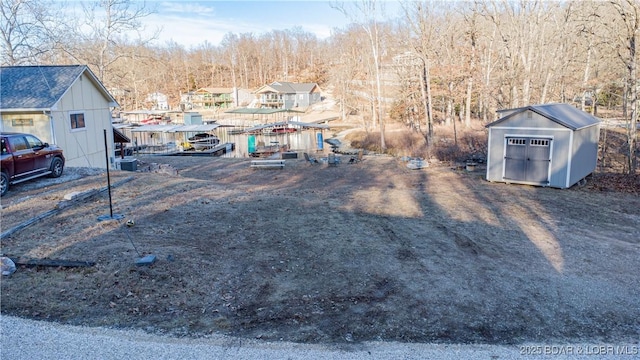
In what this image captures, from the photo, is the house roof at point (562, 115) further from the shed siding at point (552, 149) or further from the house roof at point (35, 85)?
the house roof at point (35, 85)

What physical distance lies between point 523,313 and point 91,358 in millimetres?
5432

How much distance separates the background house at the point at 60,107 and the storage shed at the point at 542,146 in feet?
55.0

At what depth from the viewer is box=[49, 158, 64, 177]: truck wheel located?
13586 millimetres

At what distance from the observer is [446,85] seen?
126ft

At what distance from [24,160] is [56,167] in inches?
62.8

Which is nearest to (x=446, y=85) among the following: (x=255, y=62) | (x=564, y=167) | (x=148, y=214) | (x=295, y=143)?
(x=295, y=143)

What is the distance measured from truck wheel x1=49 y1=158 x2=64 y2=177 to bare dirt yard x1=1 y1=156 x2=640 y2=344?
37cm

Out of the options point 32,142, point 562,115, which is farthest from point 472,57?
point 32,142

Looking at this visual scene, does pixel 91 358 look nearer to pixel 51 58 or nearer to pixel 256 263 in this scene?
pixel 256 263

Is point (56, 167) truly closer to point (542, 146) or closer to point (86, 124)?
point (86, 124)

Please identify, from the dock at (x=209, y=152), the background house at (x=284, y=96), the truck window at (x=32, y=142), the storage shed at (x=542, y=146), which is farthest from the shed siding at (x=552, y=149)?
the background house at (x=284, y=96)

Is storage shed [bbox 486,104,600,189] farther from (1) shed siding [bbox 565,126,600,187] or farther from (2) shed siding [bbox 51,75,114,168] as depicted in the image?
(2) shed siding [bbox 51,75,114,168]

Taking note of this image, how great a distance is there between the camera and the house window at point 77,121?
18.5 metres

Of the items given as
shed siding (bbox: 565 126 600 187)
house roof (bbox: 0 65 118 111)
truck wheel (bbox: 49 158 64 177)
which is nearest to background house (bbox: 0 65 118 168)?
house roof (bbox: 0 65 118 111)
